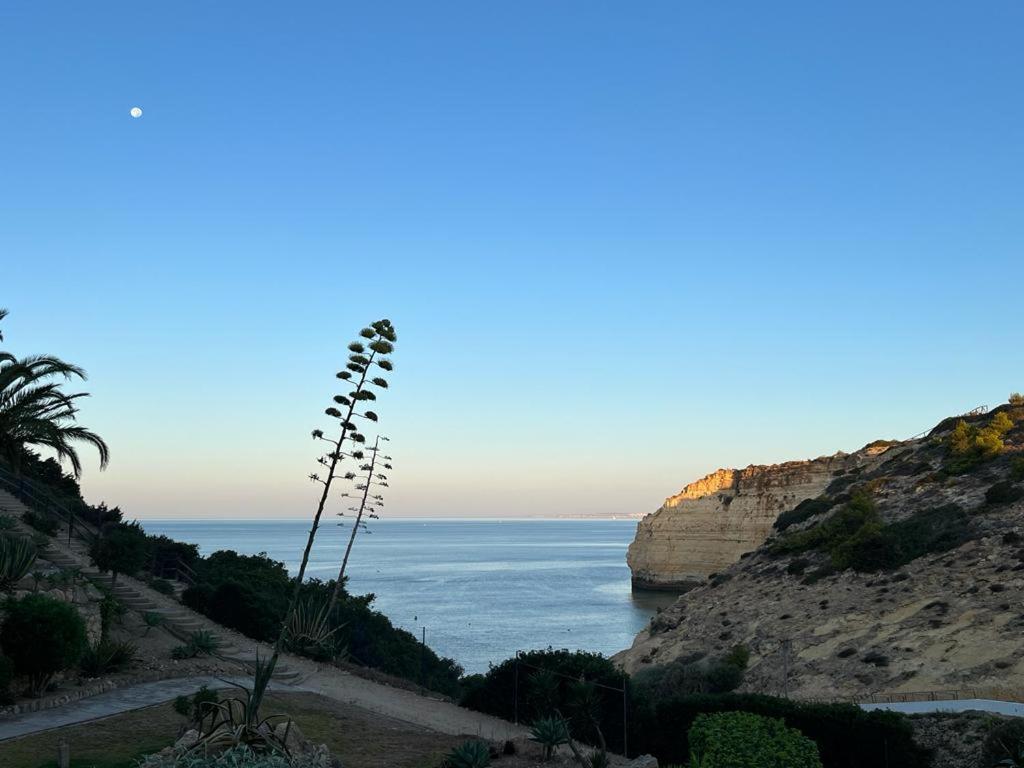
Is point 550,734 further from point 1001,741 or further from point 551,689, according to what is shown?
point 1001,741

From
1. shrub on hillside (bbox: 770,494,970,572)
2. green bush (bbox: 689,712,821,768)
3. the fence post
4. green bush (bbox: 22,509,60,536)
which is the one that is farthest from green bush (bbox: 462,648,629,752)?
shrub on hillside (bbox: 770,494,970,572)

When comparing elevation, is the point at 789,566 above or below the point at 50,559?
below

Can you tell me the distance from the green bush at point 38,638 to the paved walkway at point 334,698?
0.88 metres

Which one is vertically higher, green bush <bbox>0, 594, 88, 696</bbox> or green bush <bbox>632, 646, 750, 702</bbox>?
green bush <bbox>0, 594, 88, 696</bbox>

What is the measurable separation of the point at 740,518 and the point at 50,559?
78.4 metres

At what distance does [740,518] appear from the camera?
92125 millimetres

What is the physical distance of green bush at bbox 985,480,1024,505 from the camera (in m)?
40.5

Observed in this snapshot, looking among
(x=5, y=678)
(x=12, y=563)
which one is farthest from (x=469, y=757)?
(x=12, y=563)

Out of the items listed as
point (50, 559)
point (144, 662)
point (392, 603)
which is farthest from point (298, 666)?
point (392, 603)

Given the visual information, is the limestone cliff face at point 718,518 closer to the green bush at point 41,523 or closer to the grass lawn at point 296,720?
the green bush at point 41,523

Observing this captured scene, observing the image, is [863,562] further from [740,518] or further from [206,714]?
[740,518]

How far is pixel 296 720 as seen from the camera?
54.0ft

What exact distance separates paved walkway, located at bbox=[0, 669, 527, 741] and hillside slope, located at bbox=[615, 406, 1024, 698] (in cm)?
1038

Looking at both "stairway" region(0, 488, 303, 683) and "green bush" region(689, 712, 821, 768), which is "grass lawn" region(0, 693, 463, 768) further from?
"green bush" region(689, 712, 821, 768)
